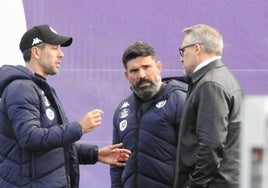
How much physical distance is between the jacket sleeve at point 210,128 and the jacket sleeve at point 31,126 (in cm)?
73

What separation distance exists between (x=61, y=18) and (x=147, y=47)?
102cm

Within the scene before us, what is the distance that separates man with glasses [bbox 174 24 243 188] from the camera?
3010 mm

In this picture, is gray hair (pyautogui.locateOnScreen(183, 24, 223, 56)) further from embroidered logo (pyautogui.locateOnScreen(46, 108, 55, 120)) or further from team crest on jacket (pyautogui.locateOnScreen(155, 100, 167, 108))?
embroidered logo (pyautogui.locateOnScreen(46, 108, 55, 120))

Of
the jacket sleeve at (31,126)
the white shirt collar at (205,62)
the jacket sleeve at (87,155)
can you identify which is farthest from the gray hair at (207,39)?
the jacket sleeve at (87,155)

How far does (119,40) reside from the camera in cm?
470

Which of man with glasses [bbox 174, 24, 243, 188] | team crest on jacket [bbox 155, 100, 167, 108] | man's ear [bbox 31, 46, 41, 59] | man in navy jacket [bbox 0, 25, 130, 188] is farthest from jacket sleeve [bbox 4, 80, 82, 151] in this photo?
man with glasses [bbox 174, 24, 243, 188]

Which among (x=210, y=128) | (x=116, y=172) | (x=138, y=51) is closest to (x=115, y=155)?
(x=116, y=172)

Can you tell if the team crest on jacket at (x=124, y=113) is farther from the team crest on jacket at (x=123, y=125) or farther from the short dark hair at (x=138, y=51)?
the short dark hair at (x=138, y=51)

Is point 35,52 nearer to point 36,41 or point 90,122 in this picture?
point 36,41

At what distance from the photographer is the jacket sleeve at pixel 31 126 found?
345cm

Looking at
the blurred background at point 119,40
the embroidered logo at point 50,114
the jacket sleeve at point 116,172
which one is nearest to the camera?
the embroidered logo at point 50,114

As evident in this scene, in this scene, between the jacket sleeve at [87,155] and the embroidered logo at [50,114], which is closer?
the embroidered logo at [50,114]

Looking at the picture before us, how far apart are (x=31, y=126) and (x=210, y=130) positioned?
3.15ft

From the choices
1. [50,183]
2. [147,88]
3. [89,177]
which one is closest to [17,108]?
[50,183]
